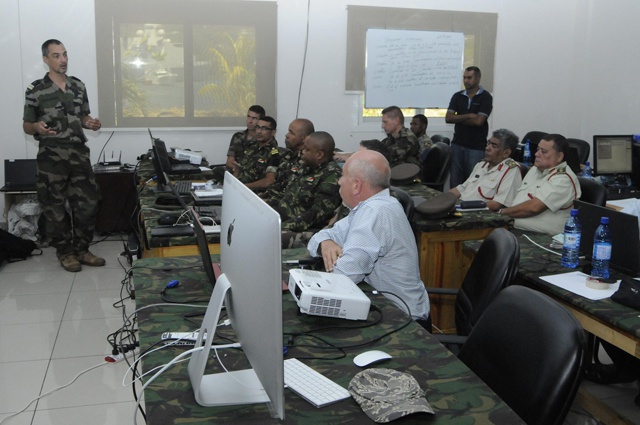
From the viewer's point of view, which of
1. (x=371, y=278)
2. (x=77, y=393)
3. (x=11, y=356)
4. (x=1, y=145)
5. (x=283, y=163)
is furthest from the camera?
(x=1, y=145)

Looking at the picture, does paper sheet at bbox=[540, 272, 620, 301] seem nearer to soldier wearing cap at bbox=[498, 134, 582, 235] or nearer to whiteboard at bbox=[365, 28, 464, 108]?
soldier wearing cap at bbox=[498, 134, 582, 235]

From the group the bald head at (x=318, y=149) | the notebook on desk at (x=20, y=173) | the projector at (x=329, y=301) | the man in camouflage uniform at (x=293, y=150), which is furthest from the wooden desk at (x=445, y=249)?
the notebook on desk at (x=20, y=173)

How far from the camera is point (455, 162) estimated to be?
692cm

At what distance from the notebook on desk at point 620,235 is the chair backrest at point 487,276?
50 cm

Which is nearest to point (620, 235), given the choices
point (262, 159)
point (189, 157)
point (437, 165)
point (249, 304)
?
point (249, 304)

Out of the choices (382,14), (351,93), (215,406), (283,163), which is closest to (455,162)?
(351,93)

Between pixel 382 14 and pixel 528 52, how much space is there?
2061 mm

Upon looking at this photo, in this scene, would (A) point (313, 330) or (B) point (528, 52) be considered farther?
(B) point (528, 52)

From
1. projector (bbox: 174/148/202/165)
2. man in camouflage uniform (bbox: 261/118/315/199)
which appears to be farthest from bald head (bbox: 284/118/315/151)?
projector (bbox: 174/148/202/165)

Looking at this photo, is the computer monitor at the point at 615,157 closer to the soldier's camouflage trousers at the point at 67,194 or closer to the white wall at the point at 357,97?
the white wall at the point at 357,97

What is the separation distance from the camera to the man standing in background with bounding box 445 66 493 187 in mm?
6641

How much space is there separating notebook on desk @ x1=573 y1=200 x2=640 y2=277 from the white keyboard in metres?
1.56

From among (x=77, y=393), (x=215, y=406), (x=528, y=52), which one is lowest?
(x=77, y=393)

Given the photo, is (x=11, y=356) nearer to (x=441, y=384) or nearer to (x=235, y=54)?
(x=441, y=384)
